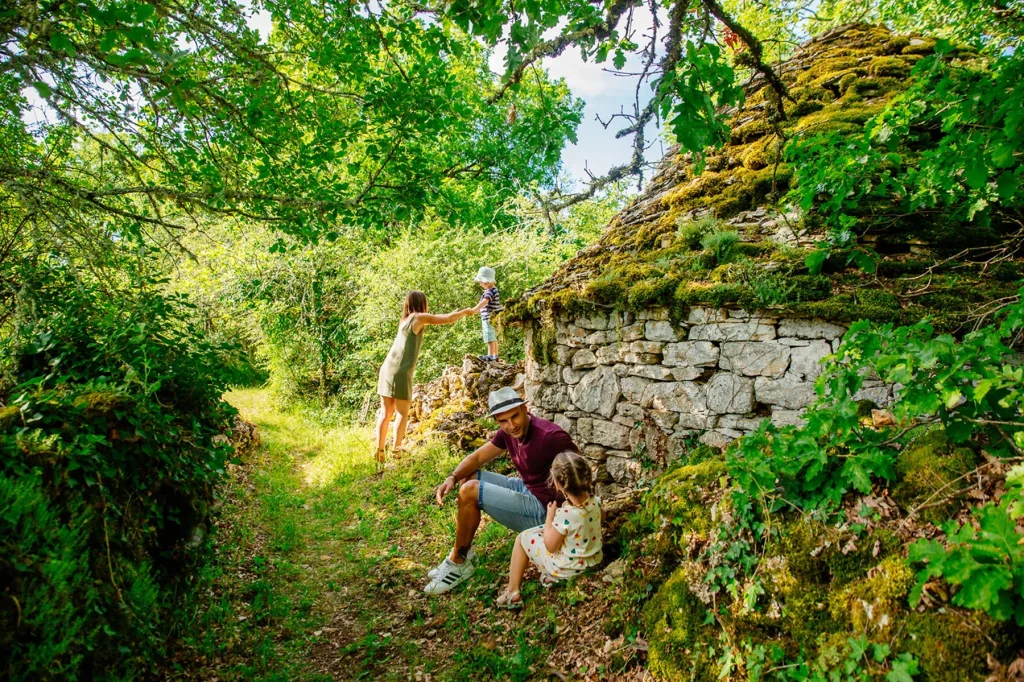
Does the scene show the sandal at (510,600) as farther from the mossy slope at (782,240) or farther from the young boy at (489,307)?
the young boy at (489,307)

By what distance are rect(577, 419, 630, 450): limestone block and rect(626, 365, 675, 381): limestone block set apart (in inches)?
20.3

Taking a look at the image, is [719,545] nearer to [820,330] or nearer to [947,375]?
[947,375]

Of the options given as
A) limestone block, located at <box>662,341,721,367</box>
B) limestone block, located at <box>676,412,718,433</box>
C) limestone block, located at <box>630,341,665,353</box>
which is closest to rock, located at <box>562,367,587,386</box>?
limestone block, located at <box>630,341,665,353</box>

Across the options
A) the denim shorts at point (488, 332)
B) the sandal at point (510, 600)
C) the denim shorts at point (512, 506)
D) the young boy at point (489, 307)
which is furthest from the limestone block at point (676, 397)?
the denim shorts at point (488, 332)

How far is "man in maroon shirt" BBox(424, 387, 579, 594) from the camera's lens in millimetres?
3795

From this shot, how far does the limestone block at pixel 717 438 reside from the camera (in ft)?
12.5

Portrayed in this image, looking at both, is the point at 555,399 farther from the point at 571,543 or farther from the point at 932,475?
the point at 932,475

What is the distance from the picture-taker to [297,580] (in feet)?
14.0

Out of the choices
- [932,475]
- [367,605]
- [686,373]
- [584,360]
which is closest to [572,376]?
[584,360]

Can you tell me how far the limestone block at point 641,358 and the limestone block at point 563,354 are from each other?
2.13 feet

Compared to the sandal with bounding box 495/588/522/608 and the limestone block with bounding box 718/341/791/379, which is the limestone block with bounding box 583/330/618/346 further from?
the sandal with bounding box 495/588/522/608

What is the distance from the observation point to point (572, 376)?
5039 millimetres

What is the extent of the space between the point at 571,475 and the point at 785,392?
1.61 m

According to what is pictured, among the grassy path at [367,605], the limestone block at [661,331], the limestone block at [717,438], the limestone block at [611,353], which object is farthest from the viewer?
the limestone block at [611,353]
